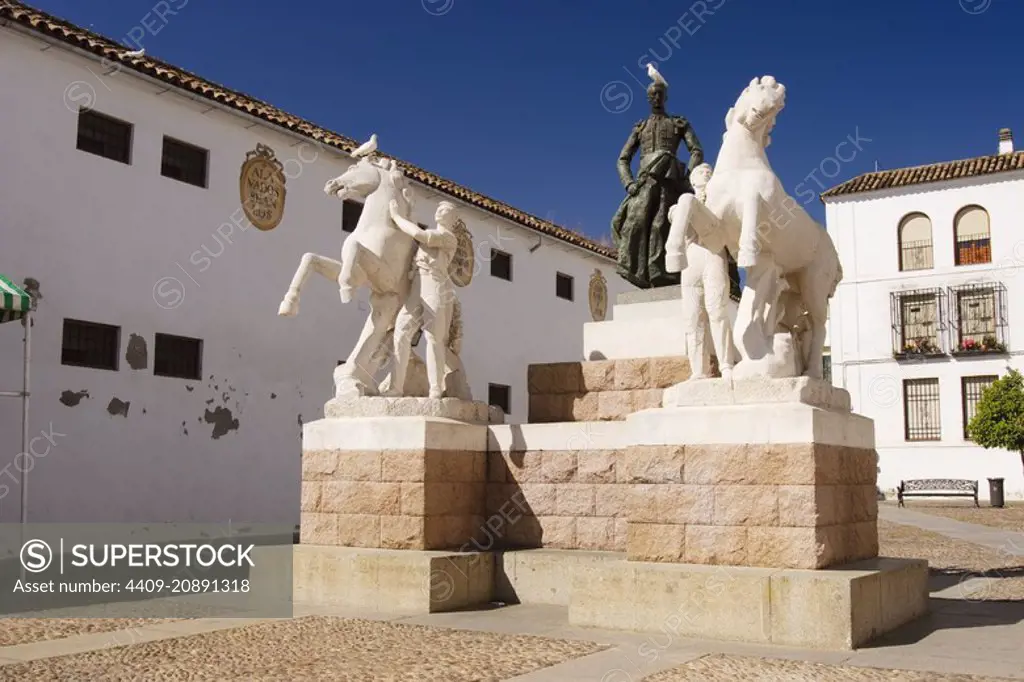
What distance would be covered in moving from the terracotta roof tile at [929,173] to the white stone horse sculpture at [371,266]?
24987 millimetres

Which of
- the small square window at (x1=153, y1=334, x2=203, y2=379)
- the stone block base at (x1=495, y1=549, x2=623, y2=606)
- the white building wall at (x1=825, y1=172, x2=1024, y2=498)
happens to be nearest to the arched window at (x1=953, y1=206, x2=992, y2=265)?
the white building wall at (x1=825, y1=172, x2=1024, y2=498)

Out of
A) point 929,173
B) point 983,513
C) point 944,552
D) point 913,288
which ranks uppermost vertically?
point 929,173

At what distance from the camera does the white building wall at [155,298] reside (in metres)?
12.9

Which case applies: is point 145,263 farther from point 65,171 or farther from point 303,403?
point 303,403

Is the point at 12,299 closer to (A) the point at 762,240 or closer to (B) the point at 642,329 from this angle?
(B) the point at 642,329

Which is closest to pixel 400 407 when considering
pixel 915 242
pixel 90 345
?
pixel 90 345

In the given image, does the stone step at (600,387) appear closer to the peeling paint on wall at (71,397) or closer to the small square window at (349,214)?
the peeling paint on wall at (71,397)

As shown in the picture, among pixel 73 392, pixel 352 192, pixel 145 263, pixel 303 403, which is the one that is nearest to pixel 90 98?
pixel 145 263

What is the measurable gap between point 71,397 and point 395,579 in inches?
299

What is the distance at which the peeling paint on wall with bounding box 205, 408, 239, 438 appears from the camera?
15.2m

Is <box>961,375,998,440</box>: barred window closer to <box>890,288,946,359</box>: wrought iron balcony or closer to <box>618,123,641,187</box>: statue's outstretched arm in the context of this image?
<box>890,288,946,359</box>: wrought iron balcony

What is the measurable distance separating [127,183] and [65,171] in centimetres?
99

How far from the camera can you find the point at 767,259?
22.4 ft

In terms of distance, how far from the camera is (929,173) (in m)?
30.0
